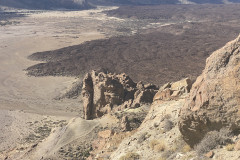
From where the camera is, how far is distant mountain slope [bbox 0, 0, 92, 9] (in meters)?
160

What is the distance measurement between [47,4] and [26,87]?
13602cm

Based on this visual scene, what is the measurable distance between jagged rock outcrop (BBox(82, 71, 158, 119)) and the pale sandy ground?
635 cm

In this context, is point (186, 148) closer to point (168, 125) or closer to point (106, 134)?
point (168, 125)

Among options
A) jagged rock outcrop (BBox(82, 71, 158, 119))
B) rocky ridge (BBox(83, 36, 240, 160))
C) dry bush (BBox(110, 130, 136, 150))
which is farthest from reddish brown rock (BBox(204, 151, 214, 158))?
jagged rock outcrop (BBox(82, 71, 158, 119))

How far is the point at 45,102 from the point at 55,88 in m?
6.37

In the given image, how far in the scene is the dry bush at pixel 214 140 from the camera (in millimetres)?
7441

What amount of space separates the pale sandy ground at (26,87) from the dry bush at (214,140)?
1411cm

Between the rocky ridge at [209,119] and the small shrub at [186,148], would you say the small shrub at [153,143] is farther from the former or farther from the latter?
the small shrub at [186,148]

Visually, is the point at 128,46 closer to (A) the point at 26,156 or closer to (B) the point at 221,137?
(A) the point at 26,156

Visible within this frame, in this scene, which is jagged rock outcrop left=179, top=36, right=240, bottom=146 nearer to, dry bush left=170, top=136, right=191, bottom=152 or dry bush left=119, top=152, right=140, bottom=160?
dry bush left=170, top=136, right=191, bottom=152

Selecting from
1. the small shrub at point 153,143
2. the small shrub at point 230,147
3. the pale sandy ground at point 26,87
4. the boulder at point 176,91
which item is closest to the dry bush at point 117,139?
the boulder at point 176,91

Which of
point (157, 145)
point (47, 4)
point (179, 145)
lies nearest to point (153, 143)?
point (157, 145)

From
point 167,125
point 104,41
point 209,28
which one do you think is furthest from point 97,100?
point 209,28

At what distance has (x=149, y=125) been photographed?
12164mm
